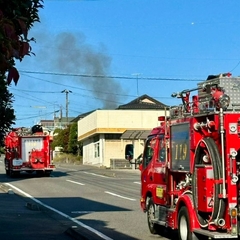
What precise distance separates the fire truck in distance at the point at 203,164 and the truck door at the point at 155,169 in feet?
0.08

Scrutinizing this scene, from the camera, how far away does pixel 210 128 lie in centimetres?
942

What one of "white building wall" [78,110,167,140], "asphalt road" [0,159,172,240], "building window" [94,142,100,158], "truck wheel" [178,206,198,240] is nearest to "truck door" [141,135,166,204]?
"asphalt road" [0,159,172,240]

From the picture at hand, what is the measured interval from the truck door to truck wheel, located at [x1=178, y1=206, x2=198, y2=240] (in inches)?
46.7

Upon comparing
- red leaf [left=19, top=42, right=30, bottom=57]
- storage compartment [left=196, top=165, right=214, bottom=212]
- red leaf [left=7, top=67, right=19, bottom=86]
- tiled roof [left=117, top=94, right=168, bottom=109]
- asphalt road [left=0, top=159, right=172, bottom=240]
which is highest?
tiled roof [left=117, top=94, right=168, bottom=109]

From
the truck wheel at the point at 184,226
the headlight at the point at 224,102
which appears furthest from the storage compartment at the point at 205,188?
the headlight at the point at 224,102

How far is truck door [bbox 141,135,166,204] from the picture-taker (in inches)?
464

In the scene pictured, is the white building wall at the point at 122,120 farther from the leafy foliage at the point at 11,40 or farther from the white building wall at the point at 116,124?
the leafy foliage at the point at 11,40

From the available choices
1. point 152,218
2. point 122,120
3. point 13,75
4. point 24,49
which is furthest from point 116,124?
point 13,75

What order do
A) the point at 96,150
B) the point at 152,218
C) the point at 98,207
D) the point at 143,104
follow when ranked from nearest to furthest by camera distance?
1. the point at 152,218
2. the point at 98,207
3. the point at 96,150
4. the point at 143,104

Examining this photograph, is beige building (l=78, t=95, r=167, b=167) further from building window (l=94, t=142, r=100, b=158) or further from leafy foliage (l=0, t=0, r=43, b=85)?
leafy foliage (l=0, t=0, r=43, b=85)

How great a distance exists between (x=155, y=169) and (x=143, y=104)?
65353mm

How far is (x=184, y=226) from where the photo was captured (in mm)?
10242

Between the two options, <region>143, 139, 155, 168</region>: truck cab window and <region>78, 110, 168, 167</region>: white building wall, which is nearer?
<region>143, 139, 155, 168</region>: truck cab window

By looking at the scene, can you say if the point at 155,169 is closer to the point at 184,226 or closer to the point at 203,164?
the point at 184,226
